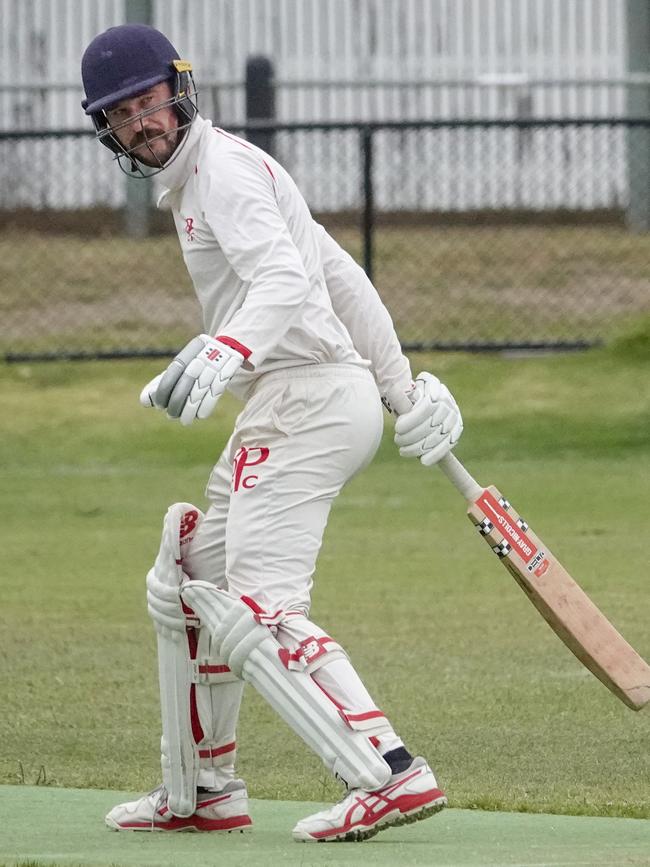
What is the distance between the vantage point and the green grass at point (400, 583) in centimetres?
543

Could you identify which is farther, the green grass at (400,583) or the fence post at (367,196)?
the fence post at (367,196)

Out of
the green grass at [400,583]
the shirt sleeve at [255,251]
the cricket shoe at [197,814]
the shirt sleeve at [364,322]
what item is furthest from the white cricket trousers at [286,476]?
the green grass at [400,583]

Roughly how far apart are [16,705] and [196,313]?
8.90 metres

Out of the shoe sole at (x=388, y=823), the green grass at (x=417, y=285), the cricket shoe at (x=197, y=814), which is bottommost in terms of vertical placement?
the green grass at (x=417, y=285)

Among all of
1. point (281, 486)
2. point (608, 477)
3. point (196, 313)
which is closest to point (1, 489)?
point (608, 477)

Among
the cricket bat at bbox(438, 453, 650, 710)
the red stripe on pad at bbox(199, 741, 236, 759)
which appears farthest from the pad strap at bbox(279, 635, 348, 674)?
the cricket bat at bbox(438, 453, 650, 710)

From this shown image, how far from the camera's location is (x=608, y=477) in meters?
10.8

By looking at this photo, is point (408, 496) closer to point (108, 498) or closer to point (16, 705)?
point (108, 498)

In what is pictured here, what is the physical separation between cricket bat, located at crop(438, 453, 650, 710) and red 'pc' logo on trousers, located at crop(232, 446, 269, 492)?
475 mm

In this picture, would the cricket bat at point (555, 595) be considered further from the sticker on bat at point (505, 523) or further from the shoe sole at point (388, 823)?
the shoe sole at point (388, 823)

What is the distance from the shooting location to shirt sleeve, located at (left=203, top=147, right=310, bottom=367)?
13.4 feet

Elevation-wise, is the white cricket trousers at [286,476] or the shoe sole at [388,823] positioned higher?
the white cricket trousers at [286,476]

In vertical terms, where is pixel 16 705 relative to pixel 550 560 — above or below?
below

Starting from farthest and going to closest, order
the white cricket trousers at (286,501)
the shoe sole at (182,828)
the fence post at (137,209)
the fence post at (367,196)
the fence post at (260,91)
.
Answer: the fence post at (260,91)
the fence post at (137,209)
the fence post at (367,196)
the shoe sole at (182,828)
the white cricket trousers at (286,501)
